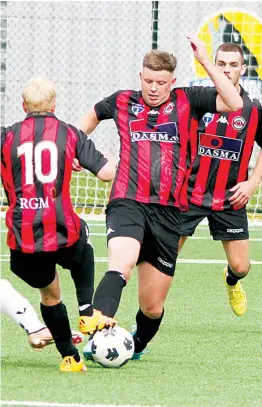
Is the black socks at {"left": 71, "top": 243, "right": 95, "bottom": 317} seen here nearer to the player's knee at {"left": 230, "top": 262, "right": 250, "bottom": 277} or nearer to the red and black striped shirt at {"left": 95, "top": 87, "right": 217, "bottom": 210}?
the red and black striped shirt at {"left": 95, "top": 87, "right": 217, "bottom": 210}

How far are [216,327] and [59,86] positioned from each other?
1009 centimetres

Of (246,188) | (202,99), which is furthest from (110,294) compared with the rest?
(246,188)

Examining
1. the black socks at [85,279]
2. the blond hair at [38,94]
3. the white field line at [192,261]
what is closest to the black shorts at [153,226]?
the black socks at [85,279]

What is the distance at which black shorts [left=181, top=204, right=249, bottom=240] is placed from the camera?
8.09 m

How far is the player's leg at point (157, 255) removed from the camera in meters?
6.49

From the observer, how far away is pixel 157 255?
651cm

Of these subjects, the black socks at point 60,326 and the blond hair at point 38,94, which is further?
the black socks at point 60,326

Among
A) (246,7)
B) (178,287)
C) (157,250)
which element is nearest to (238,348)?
(157,250)

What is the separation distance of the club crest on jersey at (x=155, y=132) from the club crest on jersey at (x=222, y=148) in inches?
58.5

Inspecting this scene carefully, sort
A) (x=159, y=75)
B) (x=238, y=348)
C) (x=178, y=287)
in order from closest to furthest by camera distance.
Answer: (x=159, y=75) < (x=238, y=348) < (x=178, y=287)

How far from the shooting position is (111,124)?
17.6 m

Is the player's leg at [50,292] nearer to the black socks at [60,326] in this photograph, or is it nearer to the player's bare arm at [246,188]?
the black socks at [60,326]

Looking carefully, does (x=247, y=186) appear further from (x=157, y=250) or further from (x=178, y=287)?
(x=178, y=287)

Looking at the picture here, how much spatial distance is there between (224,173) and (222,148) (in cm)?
17
